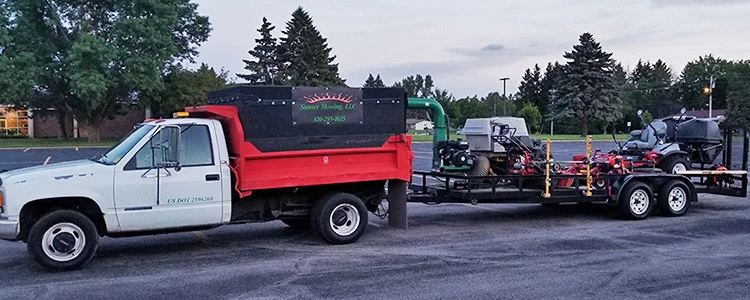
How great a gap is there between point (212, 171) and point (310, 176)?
1.36 m

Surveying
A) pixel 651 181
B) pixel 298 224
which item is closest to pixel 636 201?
pixel 651 181

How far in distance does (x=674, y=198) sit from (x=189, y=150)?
865 cm

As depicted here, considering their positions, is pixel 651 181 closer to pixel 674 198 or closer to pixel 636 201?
pixel 636 201

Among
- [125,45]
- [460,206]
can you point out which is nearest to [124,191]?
[460,206]

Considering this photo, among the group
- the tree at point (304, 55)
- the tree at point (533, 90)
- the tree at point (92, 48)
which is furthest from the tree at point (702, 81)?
the tree at point (92, 48)

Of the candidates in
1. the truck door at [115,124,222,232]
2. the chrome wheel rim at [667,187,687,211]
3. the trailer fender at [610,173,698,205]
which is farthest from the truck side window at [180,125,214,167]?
the chrome wheel rim at [667,187,687,211]

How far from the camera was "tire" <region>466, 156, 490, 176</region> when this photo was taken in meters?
11.3

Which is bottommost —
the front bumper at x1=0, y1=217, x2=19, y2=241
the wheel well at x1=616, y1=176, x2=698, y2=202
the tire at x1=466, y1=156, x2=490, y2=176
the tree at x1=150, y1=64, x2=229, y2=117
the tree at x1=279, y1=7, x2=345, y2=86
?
the front bumper at x1=0, y1=217, x2=19, y2=241

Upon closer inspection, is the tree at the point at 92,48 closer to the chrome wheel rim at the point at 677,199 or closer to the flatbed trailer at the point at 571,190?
the flatbed trailer at the point at 571,190

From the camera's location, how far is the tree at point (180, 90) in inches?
1881

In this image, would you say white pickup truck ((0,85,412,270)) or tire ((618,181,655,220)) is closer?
white pickup truck ((0,85,412,270))

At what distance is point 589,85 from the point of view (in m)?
68.9

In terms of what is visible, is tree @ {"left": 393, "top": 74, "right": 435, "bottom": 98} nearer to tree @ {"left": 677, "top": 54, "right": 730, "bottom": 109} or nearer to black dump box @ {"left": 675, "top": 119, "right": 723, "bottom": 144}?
tree @ {"left": 677, "top": 54, "right": 730, "bottom": 109}

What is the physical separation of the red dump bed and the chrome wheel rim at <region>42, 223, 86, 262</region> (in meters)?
2.01
